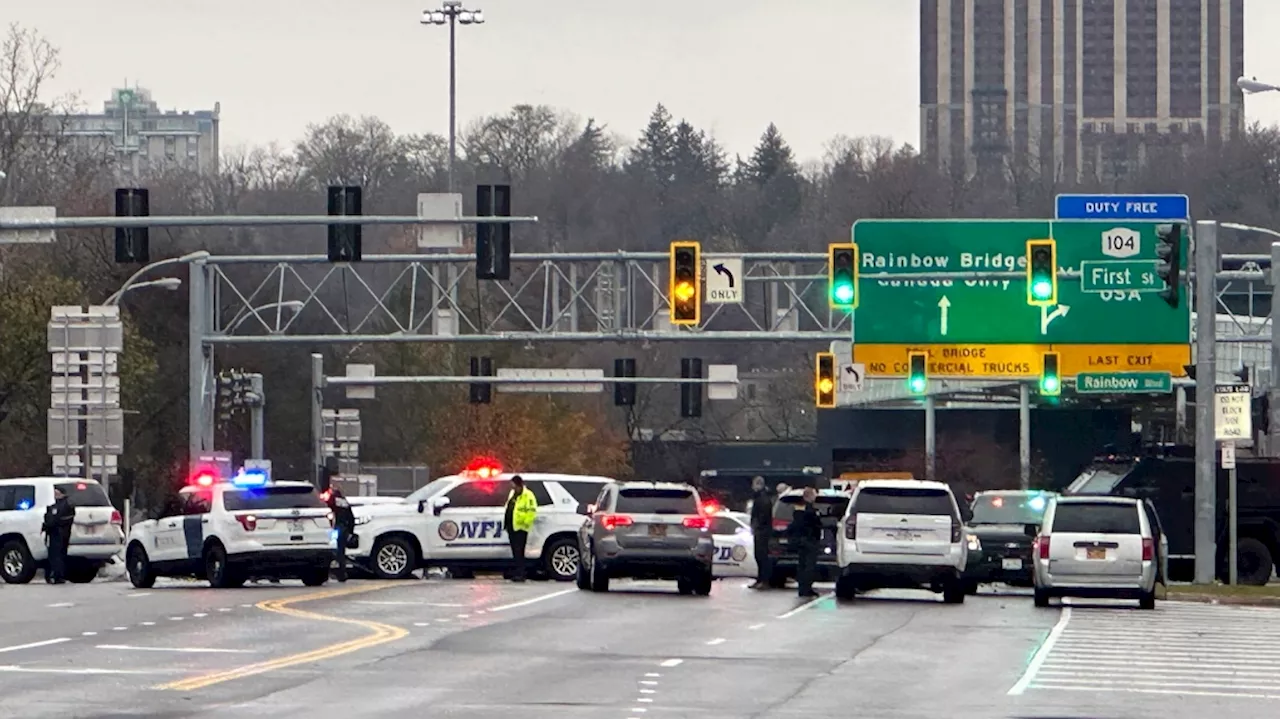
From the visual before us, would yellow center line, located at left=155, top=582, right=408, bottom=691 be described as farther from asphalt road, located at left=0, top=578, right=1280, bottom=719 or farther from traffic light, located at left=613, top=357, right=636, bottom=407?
traffic light, located at left=613, top=357, right=636, bottom=407

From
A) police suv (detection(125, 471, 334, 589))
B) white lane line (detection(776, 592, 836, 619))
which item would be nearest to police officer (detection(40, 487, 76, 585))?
police suv (detection(125, 471, 334, 589))

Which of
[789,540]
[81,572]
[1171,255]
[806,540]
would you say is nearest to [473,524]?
[789,540]

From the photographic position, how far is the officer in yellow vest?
4003cm

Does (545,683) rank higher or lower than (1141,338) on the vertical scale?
lower

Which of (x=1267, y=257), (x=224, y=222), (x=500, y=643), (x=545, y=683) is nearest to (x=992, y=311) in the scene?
→ (x=1267, y=257)

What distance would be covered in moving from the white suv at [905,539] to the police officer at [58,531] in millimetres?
12714

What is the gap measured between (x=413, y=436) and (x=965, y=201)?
50857 millimetres

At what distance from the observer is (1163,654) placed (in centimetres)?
2600

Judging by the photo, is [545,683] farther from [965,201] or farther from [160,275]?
[965,201]

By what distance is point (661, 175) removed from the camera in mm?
167000

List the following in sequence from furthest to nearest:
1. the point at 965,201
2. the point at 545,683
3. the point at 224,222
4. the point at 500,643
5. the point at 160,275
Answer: the point at 965,201 → the point at 160,275 → the point at 224,222 → the point at 500,643 → the point at 545,683

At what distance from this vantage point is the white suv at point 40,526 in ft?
140

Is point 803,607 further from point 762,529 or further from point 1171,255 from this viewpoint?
point 1171,255

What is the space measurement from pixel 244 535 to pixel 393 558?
4.75 meters
